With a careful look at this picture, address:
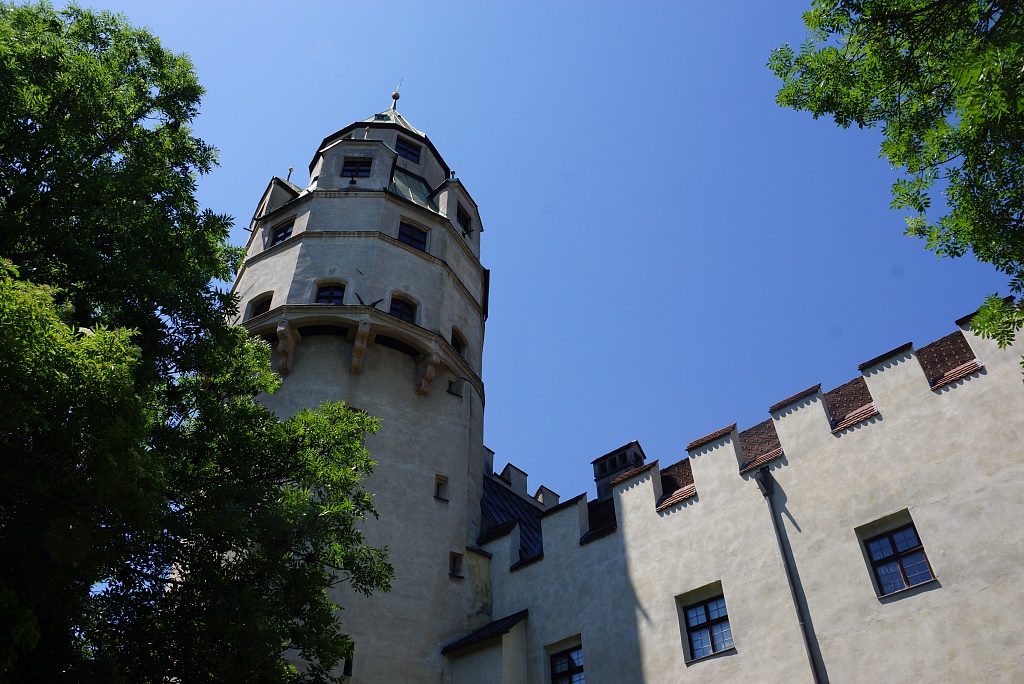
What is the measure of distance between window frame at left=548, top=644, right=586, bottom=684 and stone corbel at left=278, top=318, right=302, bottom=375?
33.2ft

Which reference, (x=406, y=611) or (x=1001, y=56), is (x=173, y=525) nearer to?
(x=406, y=611)

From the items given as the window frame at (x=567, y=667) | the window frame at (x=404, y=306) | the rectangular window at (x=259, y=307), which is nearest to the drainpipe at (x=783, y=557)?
the window frame at (x=567, y=667)

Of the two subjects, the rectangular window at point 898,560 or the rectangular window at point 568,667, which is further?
the rectangular window at point 568,667

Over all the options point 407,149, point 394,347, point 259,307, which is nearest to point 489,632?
point 394,347

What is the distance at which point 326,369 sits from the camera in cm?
2173

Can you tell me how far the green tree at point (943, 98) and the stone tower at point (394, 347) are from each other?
1336 centimetres

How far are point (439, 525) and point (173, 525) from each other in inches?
389

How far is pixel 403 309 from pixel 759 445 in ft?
36.6

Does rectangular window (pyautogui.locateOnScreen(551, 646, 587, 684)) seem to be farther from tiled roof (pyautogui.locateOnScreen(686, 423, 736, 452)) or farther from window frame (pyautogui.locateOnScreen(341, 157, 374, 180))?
window frame (pyautogui.locateOnScreen(341, 157, 374, 180))

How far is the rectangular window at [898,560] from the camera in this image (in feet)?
44.9

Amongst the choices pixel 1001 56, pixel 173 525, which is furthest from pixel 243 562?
pixel 1001 56

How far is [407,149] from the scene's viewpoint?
3170cm

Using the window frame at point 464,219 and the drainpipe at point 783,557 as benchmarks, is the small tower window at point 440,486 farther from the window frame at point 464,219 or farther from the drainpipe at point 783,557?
the window frame at point 464,219

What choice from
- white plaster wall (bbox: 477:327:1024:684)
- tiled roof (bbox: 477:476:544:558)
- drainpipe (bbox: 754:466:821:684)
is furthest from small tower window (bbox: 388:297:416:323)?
drainpipe (bbox: 754:466:821:684)
